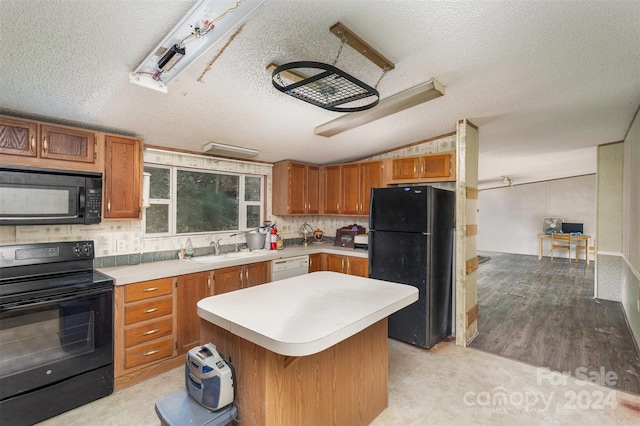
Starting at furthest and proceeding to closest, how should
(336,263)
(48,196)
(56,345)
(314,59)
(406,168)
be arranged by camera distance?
(336,263), (406,168), (48,196), (56,345), (314,59)

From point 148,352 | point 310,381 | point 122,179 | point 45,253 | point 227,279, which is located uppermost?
point 122,179

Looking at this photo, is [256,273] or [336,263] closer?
[256,273]

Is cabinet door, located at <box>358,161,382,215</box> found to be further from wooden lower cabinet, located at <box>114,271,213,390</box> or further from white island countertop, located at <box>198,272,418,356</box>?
wooden lower cabinet, located at <box>114,271,213,390</box>

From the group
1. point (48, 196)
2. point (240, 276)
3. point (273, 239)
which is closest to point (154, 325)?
point (240, 276)

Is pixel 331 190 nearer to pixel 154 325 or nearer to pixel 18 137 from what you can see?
pixel 154 325

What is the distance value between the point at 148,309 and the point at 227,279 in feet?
2.54

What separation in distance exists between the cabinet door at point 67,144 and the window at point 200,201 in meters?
0.73

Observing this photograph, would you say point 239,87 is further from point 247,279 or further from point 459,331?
point 459,331

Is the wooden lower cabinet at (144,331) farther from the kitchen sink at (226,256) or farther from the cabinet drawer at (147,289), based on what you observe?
the kitchen sink at (226,256)

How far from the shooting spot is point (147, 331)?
8.38ft

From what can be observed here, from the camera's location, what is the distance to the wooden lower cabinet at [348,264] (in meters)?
3.83

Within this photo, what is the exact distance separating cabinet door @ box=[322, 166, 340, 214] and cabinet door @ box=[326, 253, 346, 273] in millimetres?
731

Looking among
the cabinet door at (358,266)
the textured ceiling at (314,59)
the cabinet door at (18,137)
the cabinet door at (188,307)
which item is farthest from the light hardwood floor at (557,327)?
the cabinet door at (18,137)

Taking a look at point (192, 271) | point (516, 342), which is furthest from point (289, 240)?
point (516, 342)
